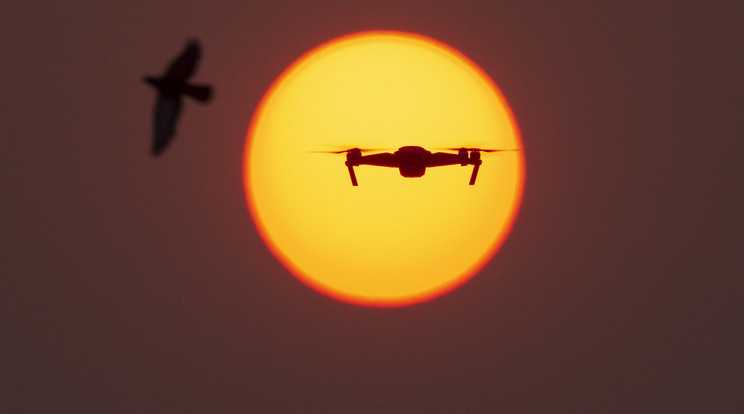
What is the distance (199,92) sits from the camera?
7250 cm

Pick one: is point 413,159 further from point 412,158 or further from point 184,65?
point 184,65

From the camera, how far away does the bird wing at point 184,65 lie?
2908 inches

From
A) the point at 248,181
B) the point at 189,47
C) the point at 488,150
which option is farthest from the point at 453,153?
the point at 248,181

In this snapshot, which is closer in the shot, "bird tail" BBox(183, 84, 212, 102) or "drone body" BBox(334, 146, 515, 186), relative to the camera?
"bird tail" BBox(183, 84, 212, 102)

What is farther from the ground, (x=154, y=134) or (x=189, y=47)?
(x=189, y=47)

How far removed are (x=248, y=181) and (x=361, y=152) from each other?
62.6 meters

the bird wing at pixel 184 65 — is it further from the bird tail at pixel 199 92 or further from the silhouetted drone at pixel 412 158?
the silhouetted drone at pixel 412 158

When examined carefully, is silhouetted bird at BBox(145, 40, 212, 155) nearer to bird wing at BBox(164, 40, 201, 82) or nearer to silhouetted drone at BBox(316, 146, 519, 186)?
bird wing at BBox(164, 40, 201, 82)

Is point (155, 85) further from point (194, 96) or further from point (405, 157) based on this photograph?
point (405, 157)

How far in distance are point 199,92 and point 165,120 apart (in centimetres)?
278

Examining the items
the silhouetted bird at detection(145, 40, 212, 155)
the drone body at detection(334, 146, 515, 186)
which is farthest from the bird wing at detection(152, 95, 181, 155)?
the drone body at detection(334, 146, 515, 186)

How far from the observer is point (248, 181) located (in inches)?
6412

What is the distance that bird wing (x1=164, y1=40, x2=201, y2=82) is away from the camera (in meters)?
73.9

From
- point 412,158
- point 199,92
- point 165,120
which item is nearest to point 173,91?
point 199,92
